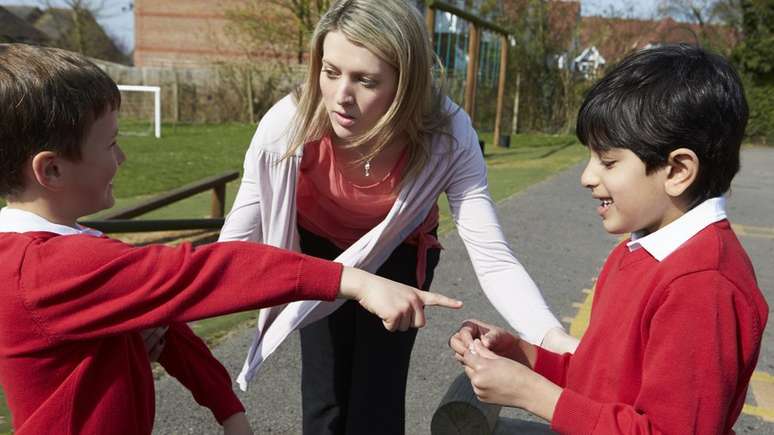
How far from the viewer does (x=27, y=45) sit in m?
1.79

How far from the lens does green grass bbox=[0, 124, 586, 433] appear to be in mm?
9828

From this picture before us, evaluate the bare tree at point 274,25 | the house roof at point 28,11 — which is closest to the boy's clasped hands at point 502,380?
the bare tree at point 274,25

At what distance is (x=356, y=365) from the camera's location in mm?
2750

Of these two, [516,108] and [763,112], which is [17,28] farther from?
[763,112]

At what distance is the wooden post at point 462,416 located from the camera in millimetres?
2125

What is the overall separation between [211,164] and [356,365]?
40.0 feet

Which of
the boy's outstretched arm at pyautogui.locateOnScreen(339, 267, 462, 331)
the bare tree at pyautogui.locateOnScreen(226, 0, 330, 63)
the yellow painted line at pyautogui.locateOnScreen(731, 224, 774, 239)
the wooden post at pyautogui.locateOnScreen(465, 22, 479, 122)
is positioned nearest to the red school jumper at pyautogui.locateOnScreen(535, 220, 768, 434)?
the boy's outstretched arm at pyautogui.locateOnScreen(339, 267, 462, 331)

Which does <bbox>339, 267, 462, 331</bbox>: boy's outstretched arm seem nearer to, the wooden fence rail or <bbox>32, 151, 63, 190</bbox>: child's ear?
<bbox>32, 151, 63, 190</bbox>: child's ear

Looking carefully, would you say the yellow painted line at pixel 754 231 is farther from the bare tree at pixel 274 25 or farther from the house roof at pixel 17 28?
the house roof at pixel 17 28

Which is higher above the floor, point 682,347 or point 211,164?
point 682,347

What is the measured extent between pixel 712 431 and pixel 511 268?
3.73 feet

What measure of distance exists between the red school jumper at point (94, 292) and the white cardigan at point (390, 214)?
96 cm

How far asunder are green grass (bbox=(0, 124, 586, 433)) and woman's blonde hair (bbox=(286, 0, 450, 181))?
2027 millimetres

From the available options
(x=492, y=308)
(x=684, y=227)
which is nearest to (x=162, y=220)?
(x=492, y=308)
